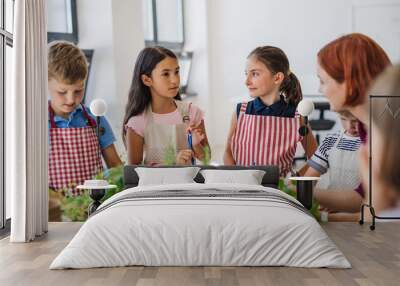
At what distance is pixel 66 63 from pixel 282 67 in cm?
248

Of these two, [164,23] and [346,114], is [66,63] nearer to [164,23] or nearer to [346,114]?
[164,23]

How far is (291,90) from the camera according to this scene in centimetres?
730

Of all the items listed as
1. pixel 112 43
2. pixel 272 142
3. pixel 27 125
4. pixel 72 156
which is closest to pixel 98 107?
pixel 72 156

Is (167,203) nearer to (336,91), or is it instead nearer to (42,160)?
(42,160)

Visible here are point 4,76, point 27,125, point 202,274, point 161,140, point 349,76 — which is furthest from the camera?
point 161,140

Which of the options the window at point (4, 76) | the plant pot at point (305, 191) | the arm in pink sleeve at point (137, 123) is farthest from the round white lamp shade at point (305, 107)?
the window at point (4, 76)

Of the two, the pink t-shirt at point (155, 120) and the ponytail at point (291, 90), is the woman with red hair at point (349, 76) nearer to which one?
the ponytail at point (291, 90)

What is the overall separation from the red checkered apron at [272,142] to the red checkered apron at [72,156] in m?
1.65

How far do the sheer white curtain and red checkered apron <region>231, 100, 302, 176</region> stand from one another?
2.28m

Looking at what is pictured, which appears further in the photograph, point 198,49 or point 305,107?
point 198,49

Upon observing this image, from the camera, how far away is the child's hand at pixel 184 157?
24.0 ft

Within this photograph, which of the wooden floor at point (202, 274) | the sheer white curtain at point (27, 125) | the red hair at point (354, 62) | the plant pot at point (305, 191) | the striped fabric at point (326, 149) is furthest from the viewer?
the striped fabric at point (326, 149)

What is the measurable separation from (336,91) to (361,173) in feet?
3.14

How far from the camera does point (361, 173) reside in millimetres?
7191
